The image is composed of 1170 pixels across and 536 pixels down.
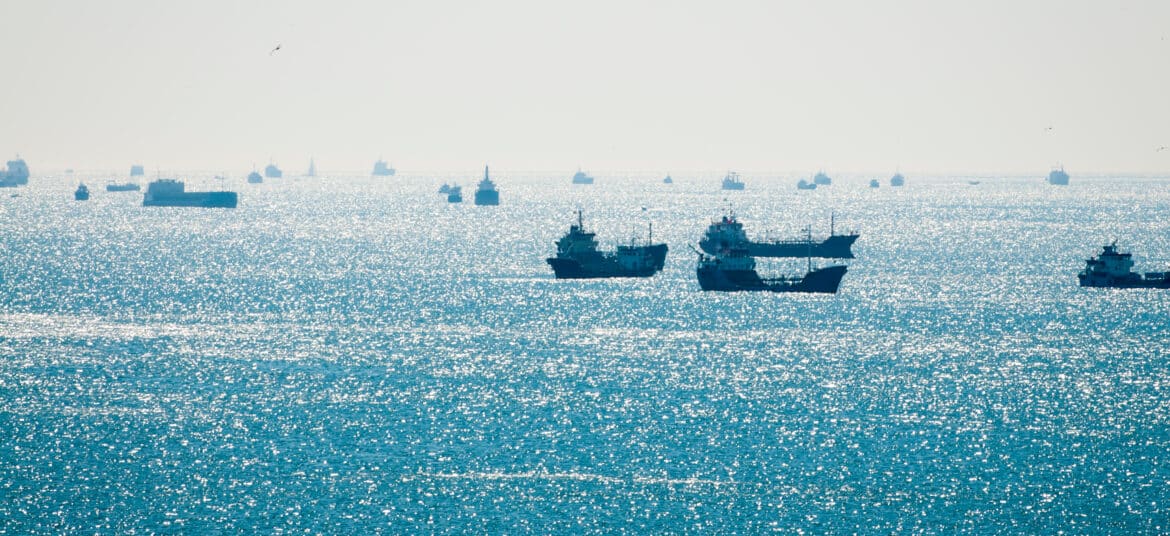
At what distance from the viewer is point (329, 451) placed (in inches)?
3086

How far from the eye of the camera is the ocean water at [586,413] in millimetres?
67750

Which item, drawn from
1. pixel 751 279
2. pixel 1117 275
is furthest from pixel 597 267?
pixel 1117 275

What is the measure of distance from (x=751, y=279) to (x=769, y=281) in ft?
5.36

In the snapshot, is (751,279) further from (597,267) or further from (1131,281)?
(1131,281)

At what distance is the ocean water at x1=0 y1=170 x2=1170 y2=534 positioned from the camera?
67750mm

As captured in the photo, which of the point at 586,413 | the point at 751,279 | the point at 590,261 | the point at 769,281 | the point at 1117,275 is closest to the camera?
the point at 586,413

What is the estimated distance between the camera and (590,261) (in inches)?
6535

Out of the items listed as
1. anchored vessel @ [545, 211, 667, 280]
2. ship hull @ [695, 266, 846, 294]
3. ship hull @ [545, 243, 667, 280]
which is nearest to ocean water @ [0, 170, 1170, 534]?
ship hull @ [695, 266, 846, 294]

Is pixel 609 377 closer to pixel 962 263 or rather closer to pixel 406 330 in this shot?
pixel 406 330

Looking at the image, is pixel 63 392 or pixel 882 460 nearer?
pixel 882 460

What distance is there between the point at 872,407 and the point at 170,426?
120 ft

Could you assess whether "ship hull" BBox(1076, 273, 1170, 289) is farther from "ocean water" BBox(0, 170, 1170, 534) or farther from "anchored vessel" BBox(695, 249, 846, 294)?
"anchored vessel" BBox(695, 249, 846, 294)

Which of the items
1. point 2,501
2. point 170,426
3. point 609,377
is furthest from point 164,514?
point 609,377

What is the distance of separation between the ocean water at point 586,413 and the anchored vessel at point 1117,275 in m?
4.26
